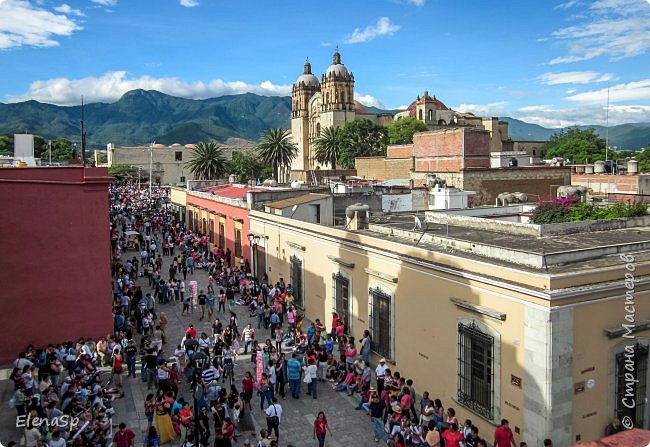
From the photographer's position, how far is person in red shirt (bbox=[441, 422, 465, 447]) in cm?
953

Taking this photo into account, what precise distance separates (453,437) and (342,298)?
7.73 m

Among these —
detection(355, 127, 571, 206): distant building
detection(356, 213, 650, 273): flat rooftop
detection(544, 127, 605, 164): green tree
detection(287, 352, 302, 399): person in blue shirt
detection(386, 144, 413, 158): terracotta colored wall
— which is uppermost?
detection(544, 127, 605, 164): green tree

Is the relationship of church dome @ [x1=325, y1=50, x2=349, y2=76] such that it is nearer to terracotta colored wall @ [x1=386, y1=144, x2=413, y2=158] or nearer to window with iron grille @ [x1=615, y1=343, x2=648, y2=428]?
terracotta colored wall @ [x1=386, y1=144, x2=413, y2=158]

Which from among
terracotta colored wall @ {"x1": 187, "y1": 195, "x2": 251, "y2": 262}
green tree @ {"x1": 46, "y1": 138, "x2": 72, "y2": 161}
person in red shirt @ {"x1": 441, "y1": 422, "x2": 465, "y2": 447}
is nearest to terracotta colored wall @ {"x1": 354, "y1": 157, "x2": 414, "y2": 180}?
terracotta colored wall @ {"x1": 187, "y1": 195, "x2": 251, "y2": 262}

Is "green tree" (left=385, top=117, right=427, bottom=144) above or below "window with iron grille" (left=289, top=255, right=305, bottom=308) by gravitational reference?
above

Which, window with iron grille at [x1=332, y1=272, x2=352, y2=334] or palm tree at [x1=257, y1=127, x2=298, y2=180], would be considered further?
palm tree at [x1=257, y1=127, x2=298, y2=180]

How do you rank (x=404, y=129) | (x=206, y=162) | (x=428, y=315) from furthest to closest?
(x=404, y=129) < (x=206, y=162) < (x=428, y=315)

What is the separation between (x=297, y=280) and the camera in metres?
20.4

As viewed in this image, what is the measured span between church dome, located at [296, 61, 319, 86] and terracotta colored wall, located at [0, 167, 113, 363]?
3226 inches

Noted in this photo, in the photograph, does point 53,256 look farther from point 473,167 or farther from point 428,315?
point 473,167

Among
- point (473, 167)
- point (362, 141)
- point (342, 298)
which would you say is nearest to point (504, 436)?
point (342, 298)

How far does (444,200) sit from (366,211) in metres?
8.08

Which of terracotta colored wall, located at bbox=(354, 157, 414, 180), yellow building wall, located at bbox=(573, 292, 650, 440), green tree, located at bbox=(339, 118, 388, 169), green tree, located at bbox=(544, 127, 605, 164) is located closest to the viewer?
yellow building wall, located at bbox=(573, 292, 650, 440)

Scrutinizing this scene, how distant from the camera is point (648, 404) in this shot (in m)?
11.0
